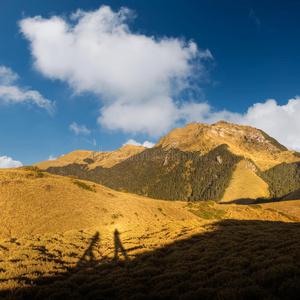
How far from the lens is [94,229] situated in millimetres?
25234

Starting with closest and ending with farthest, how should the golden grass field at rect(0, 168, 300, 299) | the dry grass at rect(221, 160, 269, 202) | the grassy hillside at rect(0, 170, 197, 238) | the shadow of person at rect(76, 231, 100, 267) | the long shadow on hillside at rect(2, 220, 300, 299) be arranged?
the long shadow on hillside at rect(2, 220, 300, 299)
the golden grass field at rect(0, 168, 300, 299)
the shadow of person at rect(76, 231, 100, 267)
the grassy hillside at rect(0, 170, 197, 238)
the dry grass at rect(221, 160, 269, 202)

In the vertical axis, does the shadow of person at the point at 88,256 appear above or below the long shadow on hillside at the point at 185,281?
below

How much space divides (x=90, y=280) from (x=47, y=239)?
11.7m

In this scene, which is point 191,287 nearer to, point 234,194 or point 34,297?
point 34,297

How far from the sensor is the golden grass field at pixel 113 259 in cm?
767

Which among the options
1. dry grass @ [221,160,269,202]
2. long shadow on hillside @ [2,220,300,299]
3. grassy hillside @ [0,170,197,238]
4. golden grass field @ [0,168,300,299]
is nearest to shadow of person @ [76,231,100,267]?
golden grass field @ [0,168,300,299]

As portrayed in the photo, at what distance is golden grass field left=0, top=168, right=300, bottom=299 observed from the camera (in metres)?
7.67

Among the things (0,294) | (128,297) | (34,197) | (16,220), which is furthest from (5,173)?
(128,297)

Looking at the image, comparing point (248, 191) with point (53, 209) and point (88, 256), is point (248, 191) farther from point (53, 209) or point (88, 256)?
point (88, 256)

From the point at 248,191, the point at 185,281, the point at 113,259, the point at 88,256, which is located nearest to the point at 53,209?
the point at 88,256

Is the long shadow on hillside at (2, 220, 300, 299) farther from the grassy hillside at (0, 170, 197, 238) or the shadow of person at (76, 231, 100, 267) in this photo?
the grassy hillside at (0, 170, 197, 238)

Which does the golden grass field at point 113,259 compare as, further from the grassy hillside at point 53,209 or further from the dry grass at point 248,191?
the dry grass at point 248,191

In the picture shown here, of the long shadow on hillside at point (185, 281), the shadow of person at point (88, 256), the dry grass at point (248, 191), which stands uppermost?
the long shadow on hillside at point (185, 281)

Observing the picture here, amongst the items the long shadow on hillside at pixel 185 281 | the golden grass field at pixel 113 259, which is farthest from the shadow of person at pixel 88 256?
the long shadow on hillside at pixel 185 281
